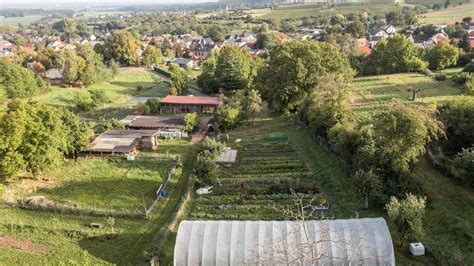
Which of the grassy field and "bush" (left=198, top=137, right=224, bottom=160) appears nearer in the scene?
the grassy field

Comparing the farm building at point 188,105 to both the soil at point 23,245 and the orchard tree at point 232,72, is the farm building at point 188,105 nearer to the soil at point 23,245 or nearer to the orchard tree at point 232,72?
the orchard tree at point 232,72

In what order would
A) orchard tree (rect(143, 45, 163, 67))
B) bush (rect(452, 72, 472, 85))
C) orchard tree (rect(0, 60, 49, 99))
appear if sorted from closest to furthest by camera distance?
bush (rect(452, 72, 472, 85)) → orchard tree (rect(0, 60, 49, 99)) → orchard tree (rect(143, 45, 163, 67))

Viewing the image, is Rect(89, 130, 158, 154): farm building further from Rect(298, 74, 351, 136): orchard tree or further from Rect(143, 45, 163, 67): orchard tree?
Rect(143, 45, 163, 67): orchard tree

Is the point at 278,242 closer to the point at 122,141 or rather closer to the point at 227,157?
the point at 227,157

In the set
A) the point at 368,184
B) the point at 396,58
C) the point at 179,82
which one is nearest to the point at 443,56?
the point at 396,58

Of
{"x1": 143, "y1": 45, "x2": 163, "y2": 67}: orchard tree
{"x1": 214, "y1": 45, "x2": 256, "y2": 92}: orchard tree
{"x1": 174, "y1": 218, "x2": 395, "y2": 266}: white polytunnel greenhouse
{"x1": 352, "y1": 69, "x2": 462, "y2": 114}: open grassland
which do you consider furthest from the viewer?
{"x1": 143, "y1": 45, "x2": 163, "y2": 67}: orchard tree

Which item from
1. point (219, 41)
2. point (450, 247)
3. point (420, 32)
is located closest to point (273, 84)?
point (450, 247)

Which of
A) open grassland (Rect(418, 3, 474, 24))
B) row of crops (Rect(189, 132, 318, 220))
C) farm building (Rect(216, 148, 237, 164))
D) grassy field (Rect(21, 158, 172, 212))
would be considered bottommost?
grassy field (Rect(21, 158, 172, 212))

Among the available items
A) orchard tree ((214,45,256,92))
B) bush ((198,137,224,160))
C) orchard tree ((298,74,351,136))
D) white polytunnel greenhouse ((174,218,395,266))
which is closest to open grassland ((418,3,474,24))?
orchard tree ((214,45,256,92))

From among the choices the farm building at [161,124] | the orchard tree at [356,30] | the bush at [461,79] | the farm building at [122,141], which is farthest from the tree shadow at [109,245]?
the orchard tree at [356,30]
